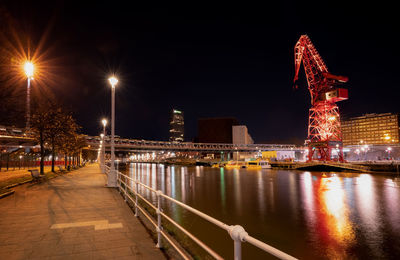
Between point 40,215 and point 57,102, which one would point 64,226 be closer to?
point 40,215

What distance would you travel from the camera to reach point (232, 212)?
1767cm

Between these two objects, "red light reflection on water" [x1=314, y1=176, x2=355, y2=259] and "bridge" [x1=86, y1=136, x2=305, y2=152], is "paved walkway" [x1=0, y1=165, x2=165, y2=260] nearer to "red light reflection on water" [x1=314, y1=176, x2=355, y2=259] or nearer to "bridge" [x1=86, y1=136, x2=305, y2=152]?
"red light reflection on water" [x1=314, y1=176, x2=355, y2=259]

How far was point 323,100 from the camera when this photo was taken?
72.8 metres

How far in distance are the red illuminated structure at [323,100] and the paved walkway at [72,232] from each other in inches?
2871

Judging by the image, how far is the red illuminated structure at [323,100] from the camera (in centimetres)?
7219

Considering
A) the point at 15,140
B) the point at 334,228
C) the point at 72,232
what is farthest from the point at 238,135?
the point at 72,232

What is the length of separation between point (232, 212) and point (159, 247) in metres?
12.4

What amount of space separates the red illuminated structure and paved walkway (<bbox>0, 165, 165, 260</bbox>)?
2871 inches

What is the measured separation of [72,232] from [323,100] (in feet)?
252

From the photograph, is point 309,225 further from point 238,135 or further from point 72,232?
point 238,135

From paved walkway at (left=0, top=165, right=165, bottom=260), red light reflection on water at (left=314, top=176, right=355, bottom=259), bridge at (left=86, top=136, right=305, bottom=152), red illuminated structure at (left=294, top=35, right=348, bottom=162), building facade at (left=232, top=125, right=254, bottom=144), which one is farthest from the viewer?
building facade at (left=232, top=125, right=254, bottom=144)

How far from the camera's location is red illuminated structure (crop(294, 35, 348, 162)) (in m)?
72.2

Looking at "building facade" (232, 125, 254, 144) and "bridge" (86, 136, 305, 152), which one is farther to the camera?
"building facade" (232, 125, 254, 144)

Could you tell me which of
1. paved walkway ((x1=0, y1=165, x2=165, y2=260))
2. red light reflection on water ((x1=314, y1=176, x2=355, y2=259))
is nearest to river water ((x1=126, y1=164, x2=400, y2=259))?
red light reflection on water ((x1=314, y1=176, x2=355, y2=259))
